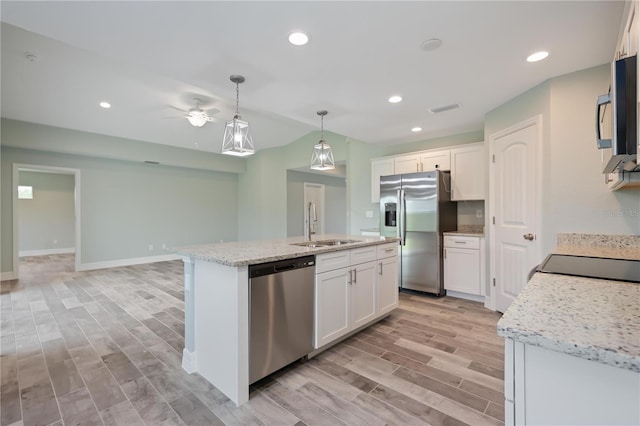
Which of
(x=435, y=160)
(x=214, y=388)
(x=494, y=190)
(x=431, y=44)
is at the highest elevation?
(x=431, y=44)

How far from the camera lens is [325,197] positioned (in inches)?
329

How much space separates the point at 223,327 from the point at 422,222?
10.1 ft

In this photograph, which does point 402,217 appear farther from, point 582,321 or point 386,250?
point 582,321

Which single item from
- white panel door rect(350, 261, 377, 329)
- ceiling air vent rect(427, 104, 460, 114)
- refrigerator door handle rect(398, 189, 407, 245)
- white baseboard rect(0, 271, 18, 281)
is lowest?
white baseboard rect(0, 271, 18, 281)

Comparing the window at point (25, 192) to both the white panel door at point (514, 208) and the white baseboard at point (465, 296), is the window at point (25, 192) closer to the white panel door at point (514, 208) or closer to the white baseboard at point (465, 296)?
the white baseboard at point (465, 296)

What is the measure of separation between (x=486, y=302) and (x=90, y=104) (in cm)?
644

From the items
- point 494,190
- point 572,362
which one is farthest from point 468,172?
point 572,362

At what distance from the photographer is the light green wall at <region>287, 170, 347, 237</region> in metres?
7.11

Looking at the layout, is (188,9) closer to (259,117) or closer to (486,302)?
(259,117)

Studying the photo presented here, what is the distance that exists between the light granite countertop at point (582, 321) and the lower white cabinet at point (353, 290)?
4.97 feet

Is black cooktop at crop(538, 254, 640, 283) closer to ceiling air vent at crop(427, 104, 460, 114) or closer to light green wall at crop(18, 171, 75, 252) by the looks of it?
ceiling air vent at crop(427, 104, 460, 114)

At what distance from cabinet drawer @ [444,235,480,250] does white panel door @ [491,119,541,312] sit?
296 mm

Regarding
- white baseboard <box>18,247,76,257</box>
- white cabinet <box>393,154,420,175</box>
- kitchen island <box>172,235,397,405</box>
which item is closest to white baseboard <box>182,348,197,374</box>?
kitchen island <box>172,235,397,405</box>

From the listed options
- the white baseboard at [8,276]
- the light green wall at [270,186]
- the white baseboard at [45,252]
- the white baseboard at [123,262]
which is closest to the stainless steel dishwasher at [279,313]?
the light green wall at [270,186]
